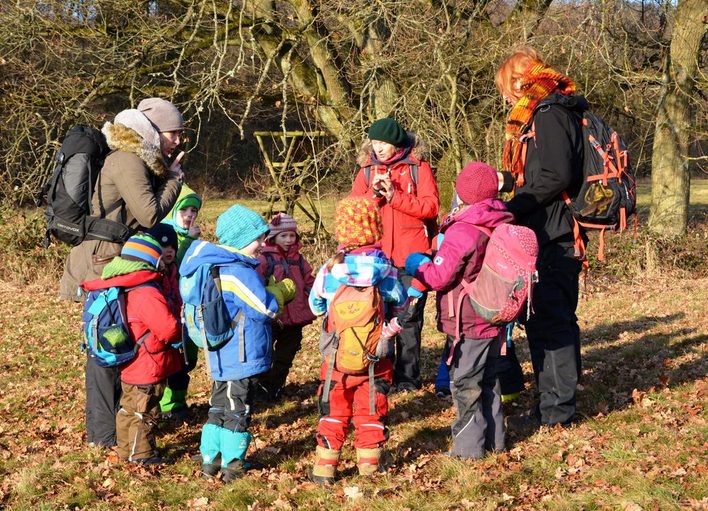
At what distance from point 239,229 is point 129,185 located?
2.48ft

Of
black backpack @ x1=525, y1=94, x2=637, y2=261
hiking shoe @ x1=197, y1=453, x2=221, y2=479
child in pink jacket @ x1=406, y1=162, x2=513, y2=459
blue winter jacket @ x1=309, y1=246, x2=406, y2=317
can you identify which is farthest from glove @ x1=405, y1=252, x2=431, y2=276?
hiking shoe @ x1=197, y1=453, x2=221, y2=479

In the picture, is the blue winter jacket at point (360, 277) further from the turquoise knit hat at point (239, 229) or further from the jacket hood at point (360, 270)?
the turquoise knit hat at point (239, 229)

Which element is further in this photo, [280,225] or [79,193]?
[280,225]

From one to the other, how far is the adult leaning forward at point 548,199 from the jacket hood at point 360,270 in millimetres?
943

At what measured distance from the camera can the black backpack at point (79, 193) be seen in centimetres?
489

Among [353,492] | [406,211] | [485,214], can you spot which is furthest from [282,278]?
[353,492]

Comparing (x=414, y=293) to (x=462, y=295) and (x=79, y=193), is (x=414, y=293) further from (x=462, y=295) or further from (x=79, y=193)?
(x=79, y=193)

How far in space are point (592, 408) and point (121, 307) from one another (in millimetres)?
3230

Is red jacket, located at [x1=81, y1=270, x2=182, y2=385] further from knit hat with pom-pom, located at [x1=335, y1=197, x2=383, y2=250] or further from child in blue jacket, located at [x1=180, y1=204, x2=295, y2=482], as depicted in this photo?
knit hat with pom-pom, located at [x1=335, y1=197, x2=383, y2=250]

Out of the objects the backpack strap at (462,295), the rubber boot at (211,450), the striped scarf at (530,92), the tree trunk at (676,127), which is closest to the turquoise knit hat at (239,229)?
the rubber boot at (211,450)

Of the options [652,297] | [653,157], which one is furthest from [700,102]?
[652,297]

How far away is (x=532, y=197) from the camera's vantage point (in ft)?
16.0

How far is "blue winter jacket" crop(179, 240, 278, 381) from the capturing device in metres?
4.56

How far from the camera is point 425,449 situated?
17.1 ft
